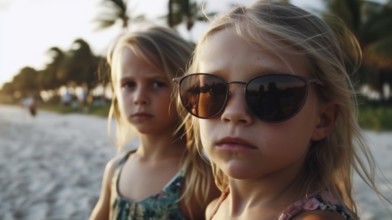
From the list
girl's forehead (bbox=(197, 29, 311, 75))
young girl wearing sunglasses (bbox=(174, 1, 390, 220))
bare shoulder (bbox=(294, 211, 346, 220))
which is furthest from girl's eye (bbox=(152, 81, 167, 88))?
bare shoulder (bbox=(294, 211, 346, 220))

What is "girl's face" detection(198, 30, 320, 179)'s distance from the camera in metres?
1.11

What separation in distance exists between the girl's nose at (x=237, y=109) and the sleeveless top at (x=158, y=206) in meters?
0.75

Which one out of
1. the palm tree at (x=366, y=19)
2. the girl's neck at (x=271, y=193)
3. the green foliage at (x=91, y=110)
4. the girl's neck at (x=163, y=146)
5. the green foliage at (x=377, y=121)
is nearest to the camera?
the girl's neck at (x=271, y=193)

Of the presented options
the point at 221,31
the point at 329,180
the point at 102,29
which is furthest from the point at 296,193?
the point at 102,29

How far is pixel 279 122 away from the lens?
110 cm

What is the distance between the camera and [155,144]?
6.47 feet

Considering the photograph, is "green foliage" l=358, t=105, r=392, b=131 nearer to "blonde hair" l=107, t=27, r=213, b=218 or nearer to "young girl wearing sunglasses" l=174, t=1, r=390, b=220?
"blonde hair" l=107, t=27, r=213, b=218

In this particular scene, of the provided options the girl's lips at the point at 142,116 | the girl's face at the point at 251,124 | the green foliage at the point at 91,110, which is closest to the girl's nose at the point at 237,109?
the girl's face at the point at 251,124

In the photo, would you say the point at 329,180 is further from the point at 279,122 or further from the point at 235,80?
the point at 235,80

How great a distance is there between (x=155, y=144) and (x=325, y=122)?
0.91m

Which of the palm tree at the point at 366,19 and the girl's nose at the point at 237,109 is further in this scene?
the palm tree at the point at 366,19

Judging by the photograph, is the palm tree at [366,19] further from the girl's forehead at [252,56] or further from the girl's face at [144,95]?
the girl's forehead at [252,56]

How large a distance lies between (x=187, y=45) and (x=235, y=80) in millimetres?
968

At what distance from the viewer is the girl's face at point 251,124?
1.11 meters
